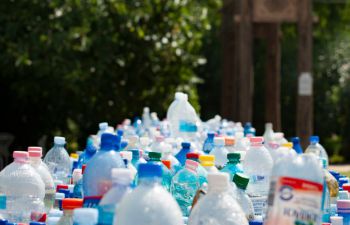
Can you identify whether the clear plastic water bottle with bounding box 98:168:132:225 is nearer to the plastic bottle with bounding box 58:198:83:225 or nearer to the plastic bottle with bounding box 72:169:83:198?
the plastic bottle with bounding box 58:198:83:225

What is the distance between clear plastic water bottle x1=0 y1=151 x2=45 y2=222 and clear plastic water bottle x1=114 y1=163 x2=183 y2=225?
1110 millimetres

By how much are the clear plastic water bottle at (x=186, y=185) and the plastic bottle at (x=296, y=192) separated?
1.30m

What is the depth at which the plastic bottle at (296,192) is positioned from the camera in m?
2.64

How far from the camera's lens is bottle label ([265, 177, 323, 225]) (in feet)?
8.66

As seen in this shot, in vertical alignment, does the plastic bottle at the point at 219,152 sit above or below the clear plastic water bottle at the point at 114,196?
below

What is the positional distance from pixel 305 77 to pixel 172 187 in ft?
32.9

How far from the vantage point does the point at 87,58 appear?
43.4 feet

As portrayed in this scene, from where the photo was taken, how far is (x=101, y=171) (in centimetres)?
303

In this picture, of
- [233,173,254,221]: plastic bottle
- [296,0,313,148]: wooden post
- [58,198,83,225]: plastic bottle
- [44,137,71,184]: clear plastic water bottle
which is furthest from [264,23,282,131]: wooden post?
[58,198,83,225]: plastic bottle

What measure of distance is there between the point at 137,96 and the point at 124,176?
1135 centimetres

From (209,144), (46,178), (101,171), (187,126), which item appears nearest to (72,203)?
(101,171)

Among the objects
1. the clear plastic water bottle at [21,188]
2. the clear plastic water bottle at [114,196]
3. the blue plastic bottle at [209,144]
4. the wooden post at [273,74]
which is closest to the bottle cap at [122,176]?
the clear plastic water bottle at [114,196]

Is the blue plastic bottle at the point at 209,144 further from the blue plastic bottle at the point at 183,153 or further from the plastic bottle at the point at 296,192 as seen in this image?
the plastic bottle at the point at 296,192

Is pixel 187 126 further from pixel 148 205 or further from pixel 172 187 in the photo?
pixel 148 205
